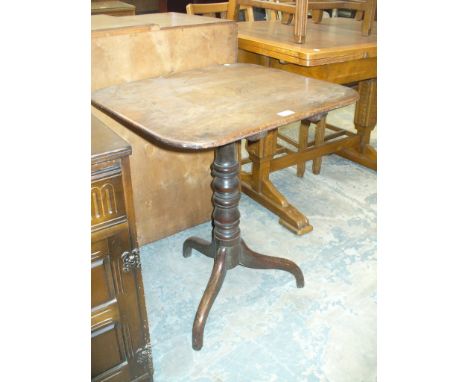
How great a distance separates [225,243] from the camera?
173cm

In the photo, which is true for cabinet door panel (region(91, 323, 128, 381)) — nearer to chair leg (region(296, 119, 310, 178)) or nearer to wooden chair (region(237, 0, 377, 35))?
wooden chair (region(237, 0, 377, 35))

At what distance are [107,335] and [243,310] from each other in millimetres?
693

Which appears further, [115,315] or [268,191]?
[268,191]

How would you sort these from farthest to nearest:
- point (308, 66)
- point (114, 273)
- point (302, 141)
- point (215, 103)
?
point (302, 141)
point (308, 66)
point (215, 103)
point (114, 273)

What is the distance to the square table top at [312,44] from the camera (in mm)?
1829

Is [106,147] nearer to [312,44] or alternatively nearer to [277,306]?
[277,306]

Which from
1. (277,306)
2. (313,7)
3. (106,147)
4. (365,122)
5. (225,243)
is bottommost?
(277,306)

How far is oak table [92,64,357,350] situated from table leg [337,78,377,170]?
1397mm

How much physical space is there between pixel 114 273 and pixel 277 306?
2.80 ft

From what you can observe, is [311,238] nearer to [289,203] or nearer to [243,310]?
[289,203]

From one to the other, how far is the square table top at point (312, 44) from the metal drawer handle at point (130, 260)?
1115 mm

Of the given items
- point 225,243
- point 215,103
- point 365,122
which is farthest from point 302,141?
point 215,103

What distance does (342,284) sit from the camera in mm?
1912

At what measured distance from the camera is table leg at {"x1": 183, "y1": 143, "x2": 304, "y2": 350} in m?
1.58
